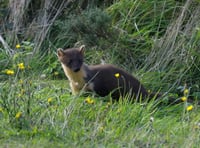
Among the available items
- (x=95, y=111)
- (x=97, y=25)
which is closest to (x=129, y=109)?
(x=95, y=111)

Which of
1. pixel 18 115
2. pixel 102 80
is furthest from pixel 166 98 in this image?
pixel 18 115

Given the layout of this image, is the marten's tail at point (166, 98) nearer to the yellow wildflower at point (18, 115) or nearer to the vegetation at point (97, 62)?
the vegetation at point (97, 62)

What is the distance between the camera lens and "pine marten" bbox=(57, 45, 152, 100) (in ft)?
30.9

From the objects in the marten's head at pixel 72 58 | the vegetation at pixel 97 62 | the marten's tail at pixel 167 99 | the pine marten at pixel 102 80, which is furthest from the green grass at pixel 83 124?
the marten's head at pixel 72 58

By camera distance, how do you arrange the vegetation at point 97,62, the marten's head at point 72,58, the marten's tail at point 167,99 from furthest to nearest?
the marten's head at point 72,58, the marten's tail at point 167,99, the vegetation at point 97,62

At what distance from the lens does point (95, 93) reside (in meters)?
9.27

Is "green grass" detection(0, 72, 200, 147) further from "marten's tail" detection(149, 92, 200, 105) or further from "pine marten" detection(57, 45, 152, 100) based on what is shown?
"pine marten" detection(57, 45, 152, 100)

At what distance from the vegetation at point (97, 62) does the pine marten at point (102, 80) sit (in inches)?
10.2

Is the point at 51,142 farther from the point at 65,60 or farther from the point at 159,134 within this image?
the point at 65,60

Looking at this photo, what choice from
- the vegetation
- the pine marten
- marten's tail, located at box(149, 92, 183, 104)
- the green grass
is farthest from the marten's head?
the green grass

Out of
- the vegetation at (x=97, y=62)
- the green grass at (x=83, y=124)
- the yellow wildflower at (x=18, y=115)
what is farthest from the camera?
the yellow wildflower at (x=18, y=115)

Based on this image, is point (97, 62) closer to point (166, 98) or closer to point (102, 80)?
point (102, 80)

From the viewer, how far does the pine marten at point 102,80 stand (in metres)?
9.42

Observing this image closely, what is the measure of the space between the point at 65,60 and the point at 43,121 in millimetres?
2888
